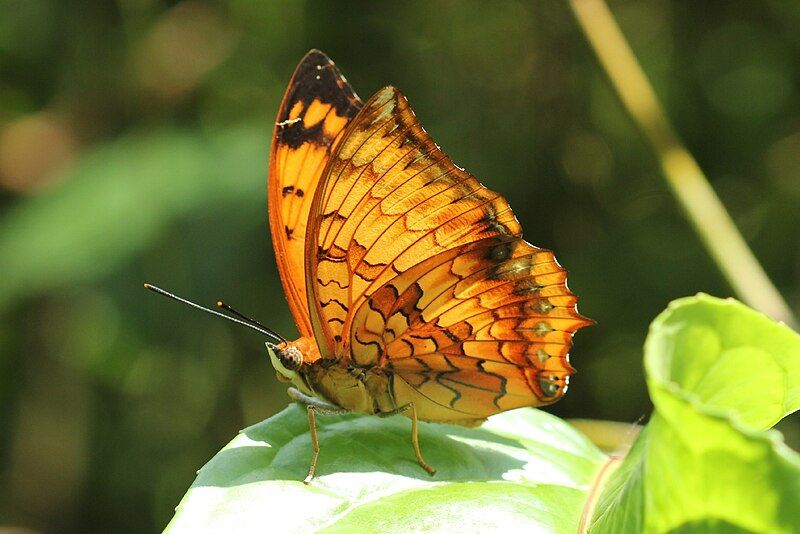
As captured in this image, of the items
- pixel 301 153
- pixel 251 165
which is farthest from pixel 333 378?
pixel 251 165

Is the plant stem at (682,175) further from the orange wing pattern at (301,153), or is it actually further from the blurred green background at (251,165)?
the blurred green background at (251,165)

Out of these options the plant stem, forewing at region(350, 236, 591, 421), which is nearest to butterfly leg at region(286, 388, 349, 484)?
forewing at region(350, 236, 591, 421)

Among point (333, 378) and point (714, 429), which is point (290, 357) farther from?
point (714, 429)

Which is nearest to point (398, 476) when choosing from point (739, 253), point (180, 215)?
point (739, 253)

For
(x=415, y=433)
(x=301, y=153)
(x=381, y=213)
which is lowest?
(x=415, y=433)

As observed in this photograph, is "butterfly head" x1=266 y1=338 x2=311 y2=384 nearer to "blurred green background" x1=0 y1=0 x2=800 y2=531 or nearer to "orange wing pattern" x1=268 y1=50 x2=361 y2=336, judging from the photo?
"orange wing pattern" x1=268 y1=50 x2=361 y2=336
